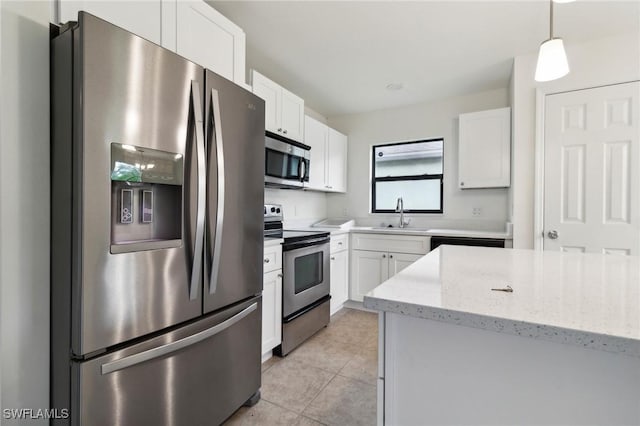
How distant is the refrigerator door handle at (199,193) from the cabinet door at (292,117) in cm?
143

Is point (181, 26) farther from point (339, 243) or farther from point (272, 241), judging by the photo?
point (339, 243)

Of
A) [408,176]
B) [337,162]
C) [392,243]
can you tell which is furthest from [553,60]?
[337,162]

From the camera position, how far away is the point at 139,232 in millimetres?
1173

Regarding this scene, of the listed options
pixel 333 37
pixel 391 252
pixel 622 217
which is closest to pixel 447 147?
pixel 391 252

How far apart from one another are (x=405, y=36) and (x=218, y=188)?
189 cm

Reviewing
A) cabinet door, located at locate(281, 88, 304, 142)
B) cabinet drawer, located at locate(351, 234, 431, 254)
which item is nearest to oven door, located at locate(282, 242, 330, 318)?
cabinet drawer, located at locate(351, 234, 431, 254)

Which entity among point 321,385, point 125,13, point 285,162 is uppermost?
point 125,13

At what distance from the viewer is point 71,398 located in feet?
3.31

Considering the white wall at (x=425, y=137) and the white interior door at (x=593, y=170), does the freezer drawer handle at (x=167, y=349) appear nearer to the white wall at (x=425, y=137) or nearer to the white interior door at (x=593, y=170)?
the white interior door at (x=593, y=170)

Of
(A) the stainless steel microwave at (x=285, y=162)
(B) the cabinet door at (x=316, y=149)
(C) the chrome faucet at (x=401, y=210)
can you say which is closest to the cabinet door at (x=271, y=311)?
(A) the stainless steel microwave at (x=285, y=162)

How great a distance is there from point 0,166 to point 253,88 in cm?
163

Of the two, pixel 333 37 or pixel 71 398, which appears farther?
pixel 333 37

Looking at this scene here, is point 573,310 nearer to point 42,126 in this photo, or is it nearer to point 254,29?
point 42,126

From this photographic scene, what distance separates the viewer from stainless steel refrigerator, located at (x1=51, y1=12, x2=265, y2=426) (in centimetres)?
100
